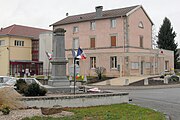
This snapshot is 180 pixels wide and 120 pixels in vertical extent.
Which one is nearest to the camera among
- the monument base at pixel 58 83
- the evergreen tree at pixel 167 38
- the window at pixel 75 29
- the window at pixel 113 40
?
the monument base at pixel 58 83

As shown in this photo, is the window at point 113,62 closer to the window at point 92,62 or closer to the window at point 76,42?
the window at point 92,62

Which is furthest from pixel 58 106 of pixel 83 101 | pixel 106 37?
pixel 106 37

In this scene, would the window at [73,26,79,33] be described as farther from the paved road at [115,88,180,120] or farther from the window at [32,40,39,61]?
the paved road at [115,88,180,120]

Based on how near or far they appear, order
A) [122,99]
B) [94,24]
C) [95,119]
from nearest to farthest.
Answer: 1. [95,119]
2. [122,99]
3. [94,24]

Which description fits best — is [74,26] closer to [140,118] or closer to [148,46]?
[148,46]

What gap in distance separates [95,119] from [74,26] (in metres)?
43.1

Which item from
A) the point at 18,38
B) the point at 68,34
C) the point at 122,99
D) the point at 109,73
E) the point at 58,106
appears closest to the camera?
the point at 58,106

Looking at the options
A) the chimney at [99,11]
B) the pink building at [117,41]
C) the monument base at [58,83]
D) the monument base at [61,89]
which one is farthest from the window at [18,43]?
the monument base at [61,89]

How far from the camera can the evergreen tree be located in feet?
218

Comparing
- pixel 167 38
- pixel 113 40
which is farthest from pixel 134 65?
pixel 167 38

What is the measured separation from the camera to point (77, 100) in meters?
12.8

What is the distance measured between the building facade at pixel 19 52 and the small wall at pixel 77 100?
4413 centimetres

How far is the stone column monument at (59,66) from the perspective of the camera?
56.2 feet

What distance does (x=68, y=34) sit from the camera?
52500mm
